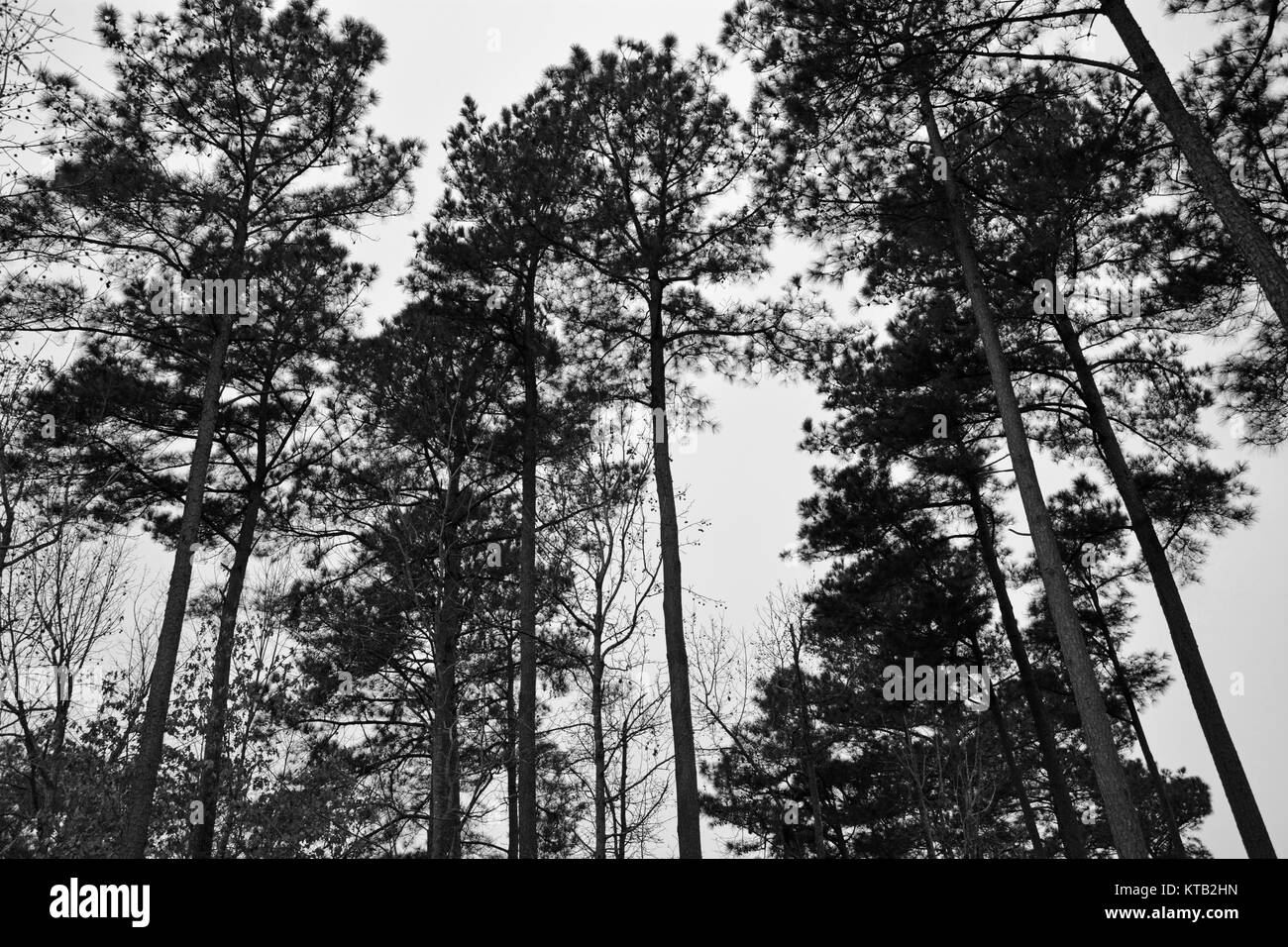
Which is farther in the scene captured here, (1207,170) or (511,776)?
(511,776)

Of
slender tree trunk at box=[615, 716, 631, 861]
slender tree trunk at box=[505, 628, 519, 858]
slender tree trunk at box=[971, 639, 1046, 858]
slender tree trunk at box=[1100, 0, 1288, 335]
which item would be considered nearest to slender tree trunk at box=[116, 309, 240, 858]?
slender tree trunk at box=[505, 628, 519, 858]

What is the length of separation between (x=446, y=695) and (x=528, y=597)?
2.16 meters

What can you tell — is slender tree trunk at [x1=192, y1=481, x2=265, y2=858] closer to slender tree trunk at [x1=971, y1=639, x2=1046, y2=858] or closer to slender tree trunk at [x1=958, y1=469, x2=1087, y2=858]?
slender tree trunk at [x1=958, y1=469, x2=1087, y2=858]

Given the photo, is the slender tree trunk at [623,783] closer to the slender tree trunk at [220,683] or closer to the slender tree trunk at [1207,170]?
the slender tree trunk at [220,683]

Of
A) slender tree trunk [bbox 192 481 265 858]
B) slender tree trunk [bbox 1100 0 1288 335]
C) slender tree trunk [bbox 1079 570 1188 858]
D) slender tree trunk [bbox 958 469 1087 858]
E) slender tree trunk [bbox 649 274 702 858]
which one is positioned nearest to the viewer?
slender tree trunk [bbox 1100 0 1288 335]

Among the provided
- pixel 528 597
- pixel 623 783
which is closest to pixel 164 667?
pixel 528 597

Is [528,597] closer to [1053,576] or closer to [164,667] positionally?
[164,667]

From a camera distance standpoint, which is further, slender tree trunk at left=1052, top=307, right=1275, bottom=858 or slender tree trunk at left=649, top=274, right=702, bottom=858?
slender tree trunk at left=649, top=274, right=702, bottom=858

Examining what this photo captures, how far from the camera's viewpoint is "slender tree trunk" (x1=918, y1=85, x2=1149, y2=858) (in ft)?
23.3

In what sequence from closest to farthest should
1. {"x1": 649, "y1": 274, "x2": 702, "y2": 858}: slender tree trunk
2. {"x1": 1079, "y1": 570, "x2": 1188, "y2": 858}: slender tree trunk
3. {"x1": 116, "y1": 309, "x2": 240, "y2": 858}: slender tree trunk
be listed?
{"x1": 116, "y1": 309, "x2": 240, "y2": 858}: slender tree trunk < {"x1": 649, "y1": 274, "x2": 702, "y2": 858}: slender tree trunk < {"x1": 1079, "y1": 570, "x2": 1188, "y2": 858}: slender tree trunk

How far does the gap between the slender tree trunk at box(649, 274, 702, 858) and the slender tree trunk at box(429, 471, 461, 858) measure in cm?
255

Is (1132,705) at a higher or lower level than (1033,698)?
higher

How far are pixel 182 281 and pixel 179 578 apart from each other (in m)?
4.14

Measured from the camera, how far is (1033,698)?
Result: 476 inches
